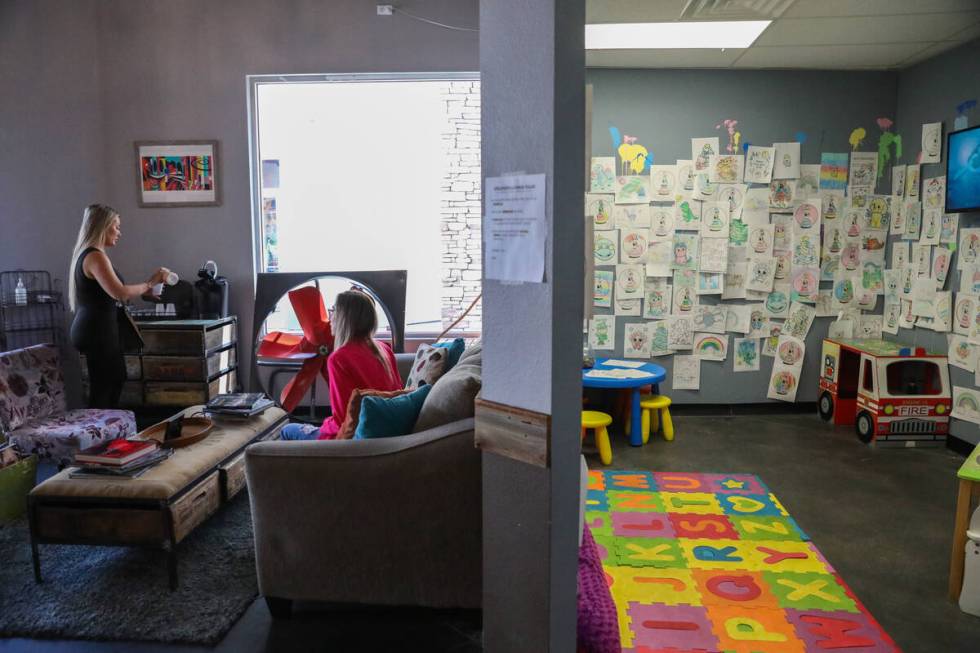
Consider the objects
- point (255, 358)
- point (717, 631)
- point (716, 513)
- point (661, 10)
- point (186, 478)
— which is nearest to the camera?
point (717, 631)

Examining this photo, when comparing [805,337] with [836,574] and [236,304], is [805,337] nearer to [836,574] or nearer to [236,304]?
[836,574]

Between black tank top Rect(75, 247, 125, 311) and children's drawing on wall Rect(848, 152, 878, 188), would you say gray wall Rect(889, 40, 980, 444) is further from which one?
black tank top Rect(75, 247, 125, 311)

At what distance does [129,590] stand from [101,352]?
1.76 metres

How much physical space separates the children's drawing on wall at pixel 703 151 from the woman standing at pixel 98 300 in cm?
369

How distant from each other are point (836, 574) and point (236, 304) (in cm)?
399

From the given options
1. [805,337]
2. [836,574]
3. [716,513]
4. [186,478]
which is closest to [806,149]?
[805,337]

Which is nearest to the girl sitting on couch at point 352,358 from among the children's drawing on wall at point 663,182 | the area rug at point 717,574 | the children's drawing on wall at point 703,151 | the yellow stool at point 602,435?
the area rug at point 717,574

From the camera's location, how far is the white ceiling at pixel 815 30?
363cm

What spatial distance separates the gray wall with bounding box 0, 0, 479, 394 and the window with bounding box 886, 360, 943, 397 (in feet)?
11.7

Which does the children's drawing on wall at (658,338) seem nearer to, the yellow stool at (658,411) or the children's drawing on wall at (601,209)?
the yellow stool at (658,411)

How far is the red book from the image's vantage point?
8.47ft

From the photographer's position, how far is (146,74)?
15.8ft

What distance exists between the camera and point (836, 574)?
110 inches

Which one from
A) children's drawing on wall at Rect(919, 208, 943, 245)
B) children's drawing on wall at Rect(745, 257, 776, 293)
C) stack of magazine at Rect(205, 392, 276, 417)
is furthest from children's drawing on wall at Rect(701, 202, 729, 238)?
stack of magazine at Rect(205, 392, 276, 417)
